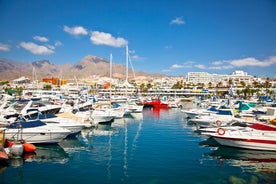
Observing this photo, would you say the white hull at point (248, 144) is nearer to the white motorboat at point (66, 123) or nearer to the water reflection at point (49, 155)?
the water reflection at point (49, 155)

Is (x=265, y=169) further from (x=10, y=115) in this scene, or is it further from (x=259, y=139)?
(x=10, y=115)

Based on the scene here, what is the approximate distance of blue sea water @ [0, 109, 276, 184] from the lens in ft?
49.8

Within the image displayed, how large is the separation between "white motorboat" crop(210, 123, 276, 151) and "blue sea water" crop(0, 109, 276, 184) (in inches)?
24.0

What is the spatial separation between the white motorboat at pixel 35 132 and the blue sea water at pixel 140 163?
33.3 inches

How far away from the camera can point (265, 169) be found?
17.3m

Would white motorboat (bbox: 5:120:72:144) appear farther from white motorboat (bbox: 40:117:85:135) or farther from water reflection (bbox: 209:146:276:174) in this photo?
water reflection (bbox: 209:146:276:174)

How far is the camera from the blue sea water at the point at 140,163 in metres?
15.2

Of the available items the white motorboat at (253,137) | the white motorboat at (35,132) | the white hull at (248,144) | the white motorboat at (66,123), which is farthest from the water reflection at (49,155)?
the white hull at (248,144)

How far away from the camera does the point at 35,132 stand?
21.6m

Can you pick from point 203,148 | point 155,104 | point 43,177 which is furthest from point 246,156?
point 155,104

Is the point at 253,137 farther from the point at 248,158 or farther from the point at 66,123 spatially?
the point at 66,123

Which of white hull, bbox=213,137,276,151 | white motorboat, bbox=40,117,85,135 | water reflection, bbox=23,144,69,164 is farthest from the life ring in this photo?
white motorboat, bbox=40,117,85,135

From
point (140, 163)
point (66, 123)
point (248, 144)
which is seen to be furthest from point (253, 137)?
point (66, 123)

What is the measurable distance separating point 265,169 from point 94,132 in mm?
20592
